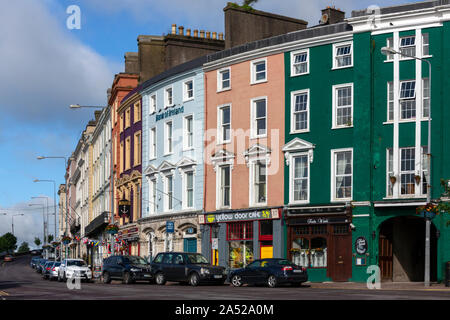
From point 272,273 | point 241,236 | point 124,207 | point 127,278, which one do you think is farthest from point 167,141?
point 272,273

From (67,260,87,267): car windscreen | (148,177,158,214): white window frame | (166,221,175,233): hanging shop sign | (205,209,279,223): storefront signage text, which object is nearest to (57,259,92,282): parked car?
(67,260,87,267): car windscreen

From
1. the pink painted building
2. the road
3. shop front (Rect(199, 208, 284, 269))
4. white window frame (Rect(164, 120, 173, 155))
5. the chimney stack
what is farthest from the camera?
white window frame (Rect(164, 120, 173, 155))

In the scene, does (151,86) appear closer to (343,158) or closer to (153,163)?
(153,163)

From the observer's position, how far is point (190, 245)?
161 ft

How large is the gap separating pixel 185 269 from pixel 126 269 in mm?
4737

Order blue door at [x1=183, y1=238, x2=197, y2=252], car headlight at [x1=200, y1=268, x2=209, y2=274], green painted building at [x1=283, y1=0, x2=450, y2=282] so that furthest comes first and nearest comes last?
1. blue door at [x1=183, y1=238, x2=197, y2=252]
2. green painted building at [x1=283, y1=0, x2=450, y2=282]
3. car headlight at [x1=200, y1=268, x2=209, y2=274]

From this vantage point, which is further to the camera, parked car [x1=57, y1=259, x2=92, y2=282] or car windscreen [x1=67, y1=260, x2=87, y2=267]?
car windscreen [x1=67, y1=260, x2=87, y2=267]

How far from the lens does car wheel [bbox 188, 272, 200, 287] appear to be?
35938mm

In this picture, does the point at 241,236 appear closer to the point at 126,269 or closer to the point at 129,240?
the point at 126,269

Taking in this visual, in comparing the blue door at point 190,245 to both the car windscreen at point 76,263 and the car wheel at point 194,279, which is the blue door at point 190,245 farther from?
the car wheel at point 194,279

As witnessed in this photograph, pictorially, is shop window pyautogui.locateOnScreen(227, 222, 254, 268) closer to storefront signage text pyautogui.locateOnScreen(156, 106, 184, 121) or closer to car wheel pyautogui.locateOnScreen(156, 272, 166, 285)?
car wheel pyautogui.locateOnScreen(156, 272, 166, 285)

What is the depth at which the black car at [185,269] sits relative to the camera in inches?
1414

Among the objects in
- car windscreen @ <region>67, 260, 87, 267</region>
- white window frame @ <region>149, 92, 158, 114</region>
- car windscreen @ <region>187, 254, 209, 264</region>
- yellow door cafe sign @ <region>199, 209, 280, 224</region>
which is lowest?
car windscreen @ <region>67, 260, 87, 267</region>

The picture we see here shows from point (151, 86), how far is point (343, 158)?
19938 mm
